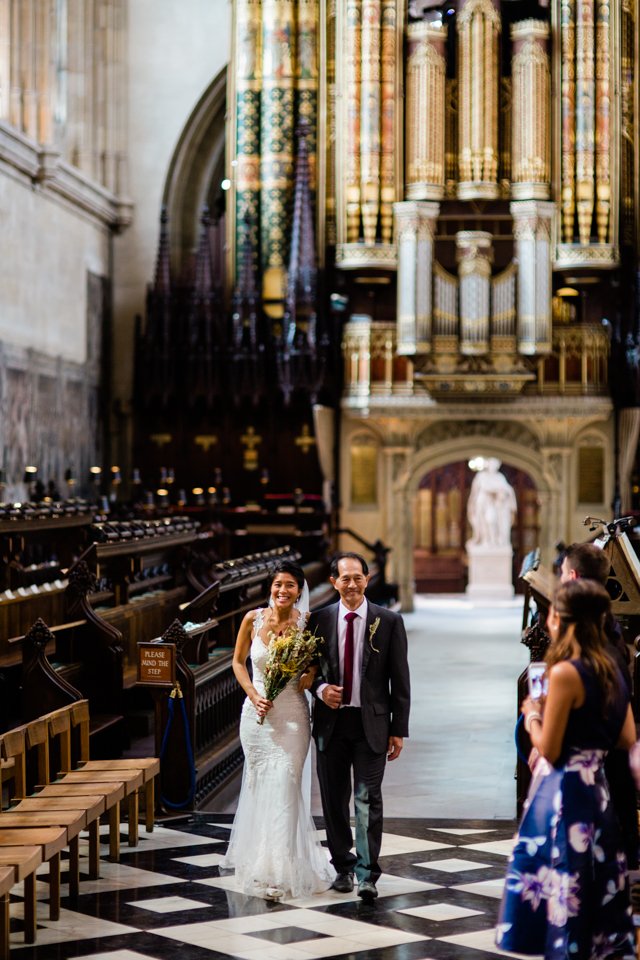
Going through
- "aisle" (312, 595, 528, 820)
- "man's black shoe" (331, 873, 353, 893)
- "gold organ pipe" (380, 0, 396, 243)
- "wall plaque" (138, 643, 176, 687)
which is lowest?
"aisle" (312, 595, 528, 820)

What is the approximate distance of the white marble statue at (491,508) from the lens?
2509cm

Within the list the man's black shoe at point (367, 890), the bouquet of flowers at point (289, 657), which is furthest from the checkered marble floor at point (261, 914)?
the bouquet of flowers at point (289, 657)

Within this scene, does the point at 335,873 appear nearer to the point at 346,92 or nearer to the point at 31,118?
the point at 31,118

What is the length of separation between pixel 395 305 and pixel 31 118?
6.43m

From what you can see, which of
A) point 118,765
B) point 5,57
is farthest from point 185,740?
point 5,57

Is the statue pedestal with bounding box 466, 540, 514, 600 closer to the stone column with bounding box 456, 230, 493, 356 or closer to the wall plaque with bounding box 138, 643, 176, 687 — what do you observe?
the stone column with bounding box 456, 230, 493, 356

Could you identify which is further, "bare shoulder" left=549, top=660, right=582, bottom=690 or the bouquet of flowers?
the bouquet of flowers

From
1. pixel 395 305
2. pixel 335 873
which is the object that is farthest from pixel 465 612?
pixel 335 873

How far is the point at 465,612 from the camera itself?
2281cm

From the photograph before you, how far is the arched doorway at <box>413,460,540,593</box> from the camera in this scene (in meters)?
27.0

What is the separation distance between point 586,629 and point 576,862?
0.73m

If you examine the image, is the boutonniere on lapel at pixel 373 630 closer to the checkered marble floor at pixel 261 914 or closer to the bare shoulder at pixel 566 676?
the checkered marble floor at pixel 261 914

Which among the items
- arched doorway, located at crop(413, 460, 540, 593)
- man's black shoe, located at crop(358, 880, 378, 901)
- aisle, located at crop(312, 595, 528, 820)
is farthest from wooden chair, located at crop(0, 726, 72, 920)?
arched doorway, located at crop(413, 460, 540, 593)

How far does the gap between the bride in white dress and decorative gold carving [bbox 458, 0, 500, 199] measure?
51.4 ft
